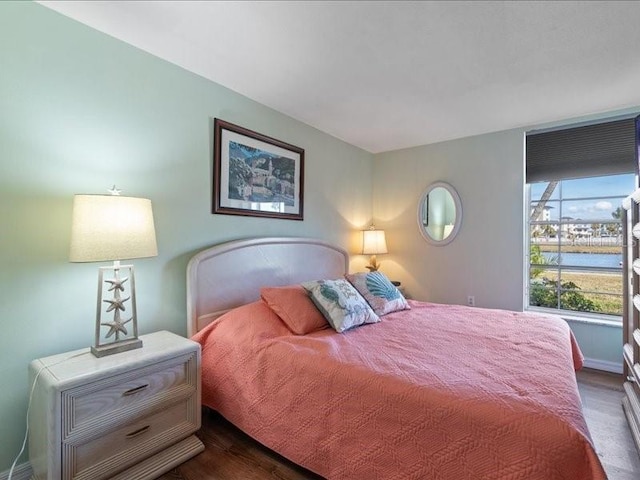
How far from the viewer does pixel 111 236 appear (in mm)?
1509

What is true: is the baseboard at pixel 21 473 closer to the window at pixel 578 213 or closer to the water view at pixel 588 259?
the window at pixel 578 213

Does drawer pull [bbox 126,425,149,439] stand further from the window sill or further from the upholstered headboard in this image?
the window sill

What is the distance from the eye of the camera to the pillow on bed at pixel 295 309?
79.0 inches

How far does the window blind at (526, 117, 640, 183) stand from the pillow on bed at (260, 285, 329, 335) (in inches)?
106

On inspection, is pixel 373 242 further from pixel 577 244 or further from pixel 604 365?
pixel 604 365

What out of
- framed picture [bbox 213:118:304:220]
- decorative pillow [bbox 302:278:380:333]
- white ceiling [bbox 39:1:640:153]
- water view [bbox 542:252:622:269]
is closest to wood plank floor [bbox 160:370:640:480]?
decorative pillow [bbox 302:278:380:333]

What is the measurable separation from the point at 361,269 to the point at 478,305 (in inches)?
52.9

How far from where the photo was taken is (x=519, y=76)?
222 centimetres

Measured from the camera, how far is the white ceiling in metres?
1.60

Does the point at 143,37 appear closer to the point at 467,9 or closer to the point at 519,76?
the point at 467,9

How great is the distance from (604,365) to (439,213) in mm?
2023

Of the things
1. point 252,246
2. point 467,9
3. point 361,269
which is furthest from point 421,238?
point 467,9

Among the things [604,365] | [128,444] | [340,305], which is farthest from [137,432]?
[604,365]

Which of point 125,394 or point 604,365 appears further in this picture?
point 604,365
